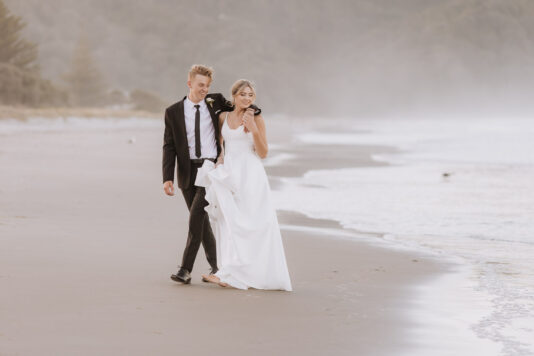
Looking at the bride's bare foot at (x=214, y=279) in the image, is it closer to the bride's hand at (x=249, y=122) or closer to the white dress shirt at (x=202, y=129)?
the white dress shirt at (x=202, y=129)

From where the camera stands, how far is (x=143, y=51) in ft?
629

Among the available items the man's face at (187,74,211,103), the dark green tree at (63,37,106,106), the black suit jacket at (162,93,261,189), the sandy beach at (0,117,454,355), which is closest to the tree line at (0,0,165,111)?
the dark green tree at (63,37,106,106)

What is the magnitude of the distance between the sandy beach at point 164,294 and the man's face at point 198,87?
1413mm

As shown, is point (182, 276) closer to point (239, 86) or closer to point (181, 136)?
point (181, 136)

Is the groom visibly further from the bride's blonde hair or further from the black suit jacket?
the bride's blonde hair

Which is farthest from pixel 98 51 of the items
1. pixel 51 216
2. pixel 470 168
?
pixel 51 216

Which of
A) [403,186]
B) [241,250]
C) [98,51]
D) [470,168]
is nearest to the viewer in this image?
[241,250]

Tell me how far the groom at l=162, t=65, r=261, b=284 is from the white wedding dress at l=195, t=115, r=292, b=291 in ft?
0.34

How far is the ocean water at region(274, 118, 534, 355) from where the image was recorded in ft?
17.3

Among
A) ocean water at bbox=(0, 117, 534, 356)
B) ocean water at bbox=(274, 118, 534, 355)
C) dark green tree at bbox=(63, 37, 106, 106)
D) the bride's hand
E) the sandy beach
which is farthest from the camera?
dark green tree at bbox=(63, 37, 106, 106)

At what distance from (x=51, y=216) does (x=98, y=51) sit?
164 metres

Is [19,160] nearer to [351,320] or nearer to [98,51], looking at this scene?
[351,320]

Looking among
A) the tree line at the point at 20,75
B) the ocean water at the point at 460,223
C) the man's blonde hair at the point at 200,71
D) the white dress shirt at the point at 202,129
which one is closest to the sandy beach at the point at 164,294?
the ocean water at the point at 460,223

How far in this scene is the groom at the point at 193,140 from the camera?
6195mm
